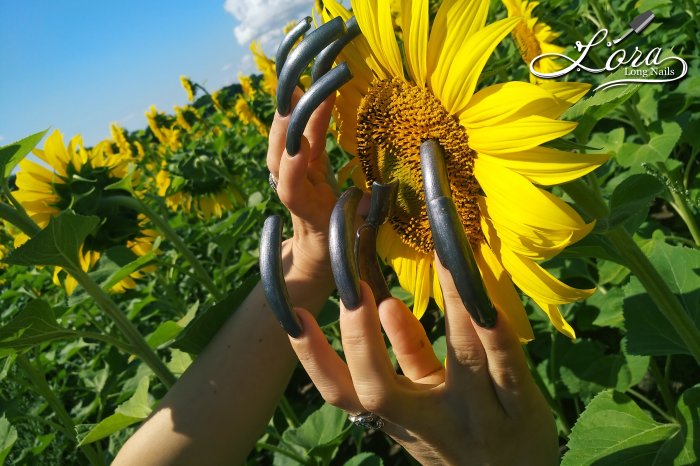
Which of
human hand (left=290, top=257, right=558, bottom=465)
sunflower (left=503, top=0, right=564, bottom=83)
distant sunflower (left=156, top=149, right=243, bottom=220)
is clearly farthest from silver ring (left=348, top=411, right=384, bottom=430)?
distant sunflower (left=156, top=149, right=243, bottom=220)

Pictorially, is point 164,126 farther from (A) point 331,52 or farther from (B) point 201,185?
(A) point 331,52

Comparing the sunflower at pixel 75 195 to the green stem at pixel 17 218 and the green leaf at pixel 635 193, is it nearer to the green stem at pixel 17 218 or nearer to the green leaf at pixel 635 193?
the green stem at pixel 17 218

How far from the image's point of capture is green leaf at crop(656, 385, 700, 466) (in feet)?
3.58

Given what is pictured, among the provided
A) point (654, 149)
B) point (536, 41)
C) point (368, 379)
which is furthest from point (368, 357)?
point (536, 41)

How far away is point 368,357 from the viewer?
71 centimetres

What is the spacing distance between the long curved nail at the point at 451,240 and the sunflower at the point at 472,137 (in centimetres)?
11

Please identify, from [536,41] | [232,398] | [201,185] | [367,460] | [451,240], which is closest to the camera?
[451,240]

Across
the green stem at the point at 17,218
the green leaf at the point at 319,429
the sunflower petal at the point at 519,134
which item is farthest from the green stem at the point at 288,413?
the sunflower petal at the point at 519,134

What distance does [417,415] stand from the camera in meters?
0.75

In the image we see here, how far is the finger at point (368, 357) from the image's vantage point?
0.69m

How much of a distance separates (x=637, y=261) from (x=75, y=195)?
1562 millimetres

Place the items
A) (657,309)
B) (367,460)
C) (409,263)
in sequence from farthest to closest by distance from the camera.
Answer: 1. (367,460)
2. (657,309)
3. (409,263)

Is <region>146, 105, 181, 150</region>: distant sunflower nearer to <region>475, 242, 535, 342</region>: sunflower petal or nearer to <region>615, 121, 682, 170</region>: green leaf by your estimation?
<region>615, 121, 682, 170</region>: green leaf

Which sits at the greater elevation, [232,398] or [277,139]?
[277,139]
